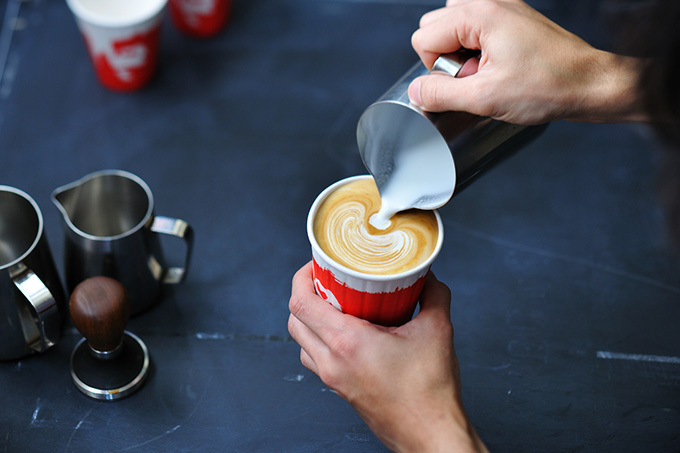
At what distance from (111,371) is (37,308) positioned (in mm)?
149

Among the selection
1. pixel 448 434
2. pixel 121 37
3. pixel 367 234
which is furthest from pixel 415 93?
pixel 121 37

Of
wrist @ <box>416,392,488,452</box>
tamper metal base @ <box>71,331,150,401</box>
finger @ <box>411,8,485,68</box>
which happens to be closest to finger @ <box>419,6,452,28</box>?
finger @ <box>411,8,485,68</box>

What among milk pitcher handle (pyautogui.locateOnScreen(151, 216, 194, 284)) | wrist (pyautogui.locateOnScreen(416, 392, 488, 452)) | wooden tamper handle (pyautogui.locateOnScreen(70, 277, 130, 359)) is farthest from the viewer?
milk pitcher handle (pyautogui.locateOnScreen(151, 216, 194, 284))

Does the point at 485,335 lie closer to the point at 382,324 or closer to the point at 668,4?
the point at 382,324

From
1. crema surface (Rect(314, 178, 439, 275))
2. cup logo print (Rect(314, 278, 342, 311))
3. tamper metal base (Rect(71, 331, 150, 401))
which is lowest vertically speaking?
tamper metal base (Rect(71, 331, 150, 401))

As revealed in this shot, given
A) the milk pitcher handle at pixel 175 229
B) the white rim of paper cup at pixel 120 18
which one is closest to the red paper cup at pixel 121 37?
the white rim of paper cup at pixel 120 18

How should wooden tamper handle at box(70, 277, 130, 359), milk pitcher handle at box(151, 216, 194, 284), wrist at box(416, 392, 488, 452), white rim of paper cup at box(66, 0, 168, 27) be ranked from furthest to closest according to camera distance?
white rim of paper cup at box(66, 0, 168, 27), milk pitcher handle at box(151, 216, 194, 284), wooden tamper handle at box(70, 277, 130, 359), wrist at box(416, 392, 488, 452)

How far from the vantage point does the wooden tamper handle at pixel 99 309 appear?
0.84m

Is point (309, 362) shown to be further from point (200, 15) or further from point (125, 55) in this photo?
point (200, 15)

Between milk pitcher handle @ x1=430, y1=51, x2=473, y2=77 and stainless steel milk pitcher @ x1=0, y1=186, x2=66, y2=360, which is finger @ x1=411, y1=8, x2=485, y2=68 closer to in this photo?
milk pitcher handle @ x1=430, y1=51, x2=473, y2=77

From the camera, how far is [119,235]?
0.96m

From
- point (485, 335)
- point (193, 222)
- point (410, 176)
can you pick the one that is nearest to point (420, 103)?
point (410, 176)

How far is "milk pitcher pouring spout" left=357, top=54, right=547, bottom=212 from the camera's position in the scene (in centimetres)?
79

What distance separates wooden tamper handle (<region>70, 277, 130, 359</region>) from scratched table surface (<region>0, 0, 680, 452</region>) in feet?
0.41
